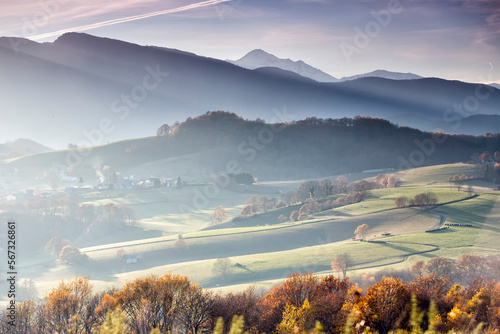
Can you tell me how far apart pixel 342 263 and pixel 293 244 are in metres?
31.4

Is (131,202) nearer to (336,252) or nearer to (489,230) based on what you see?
(336,252)

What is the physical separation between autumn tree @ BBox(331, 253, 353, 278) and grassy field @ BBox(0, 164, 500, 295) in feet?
6.13

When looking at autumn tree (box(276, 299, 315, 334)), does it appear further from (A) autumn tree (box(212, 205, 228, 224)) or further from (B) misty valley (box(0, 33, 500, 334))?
(A) autumn tree (box(212, 205, 228, 224))

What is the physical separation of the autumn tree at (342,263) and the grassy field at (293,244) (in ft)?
6.13

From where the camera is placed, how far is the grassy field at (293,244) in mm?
91875

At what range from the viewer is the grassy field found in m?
91.9

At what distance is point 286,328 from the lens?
1262 inches

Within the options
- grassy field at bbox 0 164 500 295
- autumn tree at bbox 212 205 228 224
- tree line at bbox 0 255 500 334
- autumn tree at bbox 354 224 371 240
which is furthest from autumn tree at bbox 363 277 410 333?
autumn tree at bbox 212 205 228 224

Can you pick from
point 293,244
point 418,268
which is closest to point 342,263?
point 418,268

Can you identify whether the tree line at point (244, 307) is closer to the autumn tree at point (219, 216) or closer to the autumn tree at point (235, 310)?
the autumn tree at point (235, 310)

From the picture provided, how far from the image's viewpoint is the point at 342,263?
86.9m

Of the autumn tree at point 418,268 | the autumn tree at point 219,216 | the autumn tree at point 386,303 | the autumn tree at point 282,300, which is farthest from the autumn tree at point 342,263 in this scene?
the autumn tree at point 219,216

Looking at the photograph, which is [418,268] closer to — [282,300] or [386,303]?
[282,300]

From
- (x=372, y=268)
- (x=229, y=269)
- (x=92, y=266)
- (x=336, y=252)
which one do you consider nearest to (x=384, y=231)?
(x=336, y=252)
